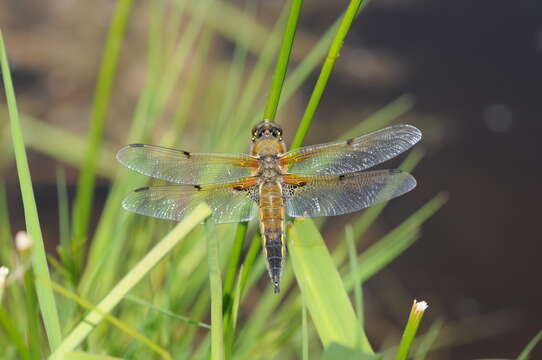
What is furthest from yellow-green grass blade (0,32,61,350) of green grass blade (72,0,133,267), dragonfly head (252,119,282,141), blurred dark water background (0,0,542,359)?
blurred dark water background (0,0,542,359)

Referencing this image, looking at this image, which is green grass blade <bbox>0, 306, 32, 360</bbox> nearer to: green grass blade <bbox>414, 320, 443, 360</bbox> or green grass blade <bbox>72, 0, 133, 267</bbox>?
green grass blade <bbox>72, 0, 133, 267</bbox>

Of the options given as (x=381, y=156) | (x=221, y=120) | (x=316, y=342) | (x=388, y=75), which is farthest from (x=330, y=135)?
(x=381, y=156)

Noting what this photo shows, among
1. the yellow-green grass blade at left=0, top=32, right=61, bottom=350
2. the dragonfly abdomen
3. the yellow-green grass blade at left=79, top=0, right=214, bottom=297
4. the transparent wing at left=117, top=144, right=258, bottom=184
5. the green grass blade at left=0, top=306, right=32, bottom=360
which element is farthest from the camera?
the yellow-green grass blade at left=79, top=0, right=214, bottom=297

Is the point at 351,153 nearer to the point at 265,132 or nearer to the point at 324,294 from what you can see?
the point at 265,132

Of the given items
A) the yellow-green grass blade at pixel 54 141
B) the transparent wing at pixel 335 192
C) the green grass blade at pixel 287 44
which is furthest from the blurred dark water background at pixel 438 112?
the green grass blade at pixel 287 44

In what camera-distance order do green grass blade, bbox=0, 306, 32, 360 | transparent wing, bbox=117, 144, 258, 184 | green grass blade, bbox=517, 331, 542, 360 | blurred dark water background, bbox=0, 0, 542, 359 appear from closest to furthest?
green grass blade, bbox=0, 306, 32, 360, green grass blade, bbox=517, 331, 542, 360, transparent wing, bbox=117, 144, 258, 184, blurred dark water background, bbox=0, 0, 542, 359
